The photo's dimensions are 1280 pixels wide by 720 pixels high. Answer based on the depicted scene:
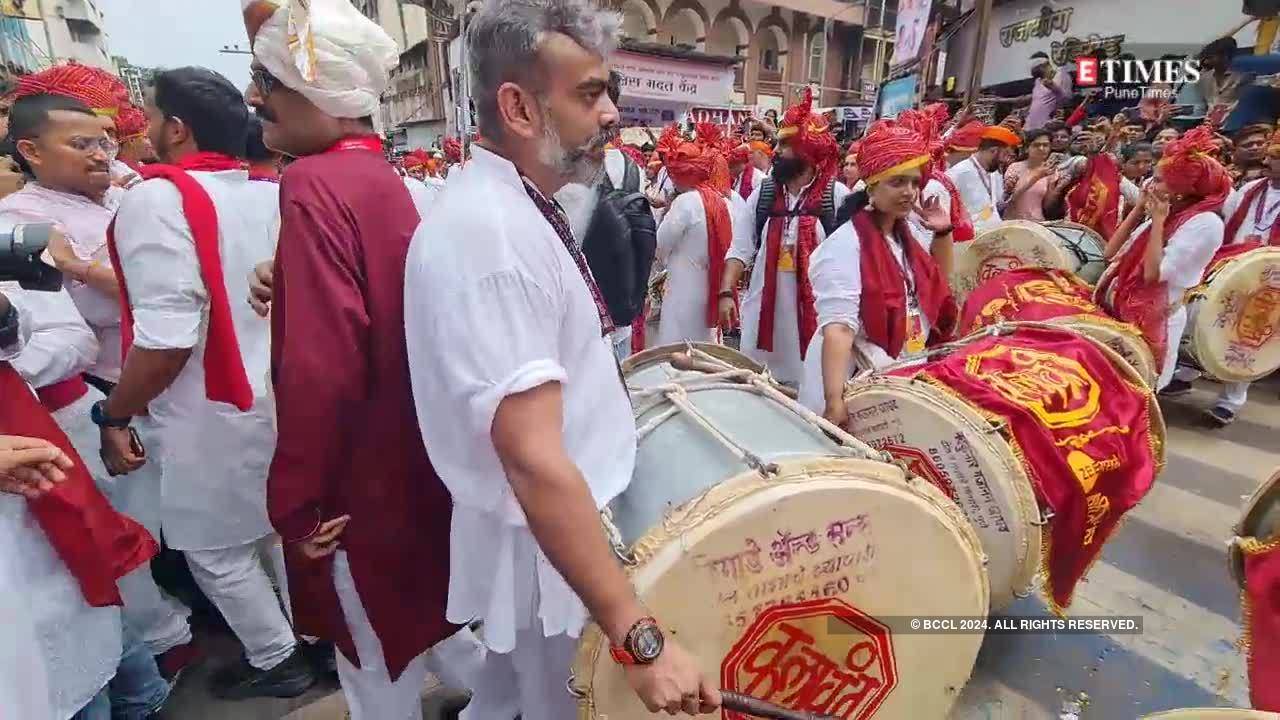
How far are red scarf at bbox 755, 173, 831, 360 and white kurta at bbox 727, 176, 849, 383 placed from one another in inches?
0.7

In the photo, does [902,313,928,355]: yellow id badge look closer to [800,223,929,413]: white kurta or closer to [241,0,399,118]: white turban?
[800,223,929,413]: white kurta

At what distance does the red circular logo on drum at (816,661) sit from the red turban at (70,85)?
108 inches

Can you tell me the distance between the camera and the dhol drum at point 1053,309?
297 cm

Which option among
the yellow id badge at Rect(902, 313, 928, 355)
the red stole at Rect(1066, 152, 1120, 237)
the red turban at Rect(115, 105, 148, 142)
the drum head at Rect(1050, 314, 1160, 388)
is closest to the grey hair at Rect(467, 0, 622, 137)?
the yellow id badge at Rect(902, 313, 928, 355)

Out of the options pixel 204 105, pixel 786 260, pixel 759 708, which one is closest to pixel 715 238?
pixel 786 260

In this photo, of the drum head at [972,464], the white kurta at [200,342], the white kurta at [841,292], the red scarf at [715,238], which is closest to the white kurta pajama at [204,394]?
the white kurta at [200,342]

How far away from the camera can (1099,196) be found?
591 cm

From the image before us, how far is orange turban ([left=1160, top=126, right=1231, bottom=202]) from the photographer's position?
3.97m

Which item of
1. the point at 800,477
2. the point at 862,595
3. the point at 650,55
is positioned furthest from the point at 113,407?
the point at 650,55

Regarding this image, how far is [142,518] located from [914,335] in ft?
10.2

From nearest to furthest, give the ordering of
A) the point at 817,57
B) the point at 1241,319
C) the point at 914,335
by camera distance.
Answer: the point at 914,335, the point at 1241,319, the point at 817,57

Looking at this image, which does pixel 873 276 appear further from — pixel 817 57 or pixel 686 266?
pixel 817 57

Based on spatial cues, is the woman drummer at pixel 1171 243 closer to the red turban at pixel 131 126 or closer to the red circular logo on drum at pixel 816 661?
the red circular logo on drum at pixel 816 661

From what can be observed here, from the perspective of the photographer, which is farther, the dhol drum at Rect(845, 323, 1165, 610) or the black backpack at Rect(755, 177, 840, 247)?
the black backpack at Rect(755, 177, 840, 247)
